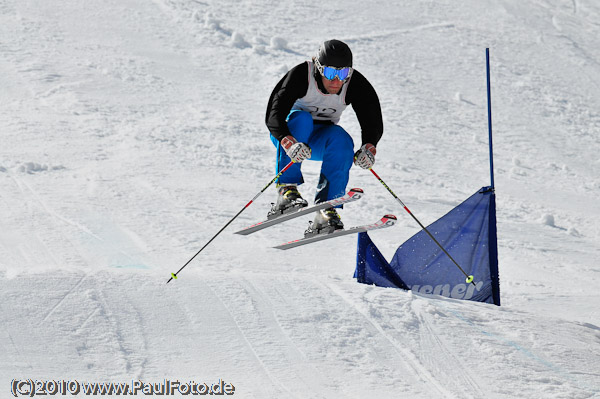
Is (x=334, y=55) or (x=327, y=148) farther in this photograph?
(x=327, y=148)

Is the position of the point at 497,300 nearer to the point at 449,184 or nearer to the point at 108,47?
the point at 449,184

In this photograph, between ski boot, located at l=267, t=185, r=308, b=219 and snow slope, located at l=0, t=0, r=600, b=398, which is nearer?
snow slope, located at l=0, t=0, r=600, b=398

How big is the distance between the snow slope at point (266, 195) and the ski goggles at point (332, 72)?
1.64 m

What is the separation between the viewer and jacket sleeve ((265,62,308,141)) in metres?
5.60

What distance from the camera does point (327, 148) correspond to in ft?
19.2

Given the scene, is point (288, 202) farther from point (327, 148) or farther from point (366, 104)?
point (366, 104)

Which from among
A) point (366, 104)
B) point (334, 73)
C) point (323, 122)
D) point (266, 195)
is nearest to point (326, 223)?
point (323, 122)

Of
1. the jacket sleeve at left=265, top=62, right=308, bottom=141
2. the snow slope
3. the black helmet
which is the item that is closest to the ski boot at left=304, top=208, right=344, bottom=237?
the snow slope

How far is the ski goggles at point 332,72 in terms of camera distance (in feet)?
18.4

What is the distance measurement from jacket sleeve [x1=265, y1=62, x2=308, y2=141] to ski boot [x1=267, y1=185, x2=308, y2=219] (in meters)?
0.54

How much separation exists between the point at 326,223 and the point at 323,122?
0.79 m

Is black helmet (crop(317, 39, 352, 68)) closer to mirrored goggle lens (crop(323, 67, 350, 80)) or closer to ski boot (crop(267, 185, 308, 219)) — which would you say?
mirrored goggle lens (crop(323, 67, 350, 80))

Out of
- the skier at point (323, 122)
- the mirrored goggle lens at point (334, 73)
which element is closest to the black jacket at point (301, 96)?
the skier at point (323, 122)

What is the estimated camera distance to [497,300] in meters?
6.78
